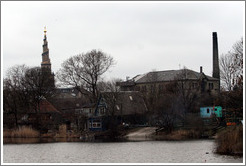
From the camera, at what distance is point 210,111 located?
6962 centimetres

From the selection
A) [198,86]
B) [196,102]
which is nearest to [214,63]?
[198,86]

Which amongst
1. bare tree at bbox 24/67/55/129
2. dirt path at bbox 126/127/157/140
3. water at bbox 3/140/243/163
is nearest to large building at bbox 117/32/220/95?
bare tree at bbox 24/67/55/129

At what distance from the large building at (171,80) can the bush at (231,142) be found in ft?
153

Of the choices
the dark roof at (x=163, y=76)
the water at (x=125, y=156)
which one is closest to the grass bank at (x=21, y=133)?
the water at (x=125, y=156)

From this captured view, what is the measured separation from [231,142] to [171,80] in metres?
50.3

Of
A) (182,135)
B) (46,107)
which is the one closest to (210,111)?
(182,135)

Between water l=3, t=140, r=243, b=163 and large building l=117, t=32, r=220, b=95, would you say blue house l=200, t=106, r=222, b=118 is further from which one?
water l=3, t=140, r=243, b=163

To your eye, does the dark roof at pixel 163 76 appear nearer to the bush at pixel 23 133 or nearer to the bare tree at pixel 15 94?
the bare tree at pixel 15 94

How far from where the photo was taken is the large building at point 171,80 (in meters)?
84.2

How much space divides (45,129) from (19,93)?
24.4ft

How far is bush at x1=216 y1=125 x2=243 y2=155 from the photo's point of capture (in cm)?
3216

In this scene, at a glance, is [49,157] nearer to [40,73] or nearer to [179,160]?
[179,160]

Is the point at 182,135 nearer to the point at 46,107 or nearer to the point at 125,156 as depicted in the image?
the point at 125,156

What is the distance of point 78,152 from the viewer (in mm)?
40562
